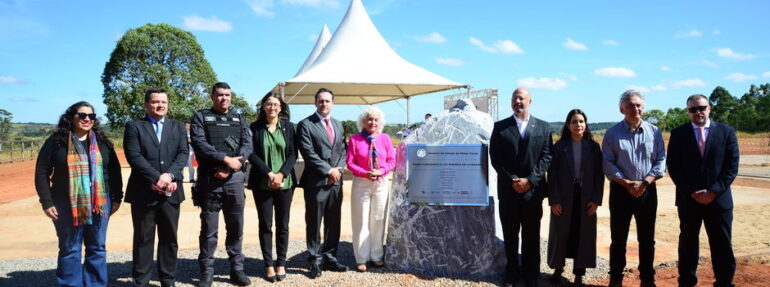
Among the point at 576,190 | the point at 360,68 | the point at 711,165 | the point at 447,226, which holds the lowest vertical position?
the point at 447,226

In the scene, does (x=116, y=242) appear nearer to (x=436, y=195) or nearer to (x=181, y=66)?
(x=436, y=195)

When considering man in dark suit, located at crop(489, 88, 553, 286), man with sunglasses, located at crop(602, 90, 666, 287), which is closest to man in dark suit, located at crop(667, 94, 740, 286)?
man with sunglasses, located at crop(602, 90, 666, 287)

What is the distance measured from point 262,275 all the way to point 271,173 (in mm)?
1034

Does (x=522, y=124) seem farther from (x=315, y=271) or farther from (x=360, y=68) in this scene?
(x=360, y=68)

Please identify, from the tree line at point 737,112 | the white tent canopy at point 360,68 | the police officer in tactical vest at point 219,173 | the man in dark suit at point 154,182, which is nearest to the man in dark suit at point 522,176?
the police officer in tactical vest at point 219,173

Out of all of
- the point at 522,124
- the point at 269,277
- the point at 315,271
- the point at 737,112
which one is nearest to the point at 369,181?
the point at 315,271

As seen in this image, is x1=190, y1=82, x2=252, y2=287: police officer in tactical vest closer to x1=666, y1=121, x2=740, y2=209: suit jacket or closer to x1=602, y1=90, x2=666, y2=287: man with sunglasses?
x1=602, y1=90, x2=666, y2=287: man with sunglasses

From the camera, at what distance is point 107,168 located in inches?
149

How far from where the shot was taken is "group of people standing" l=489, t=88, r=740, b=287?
3748 millimetres

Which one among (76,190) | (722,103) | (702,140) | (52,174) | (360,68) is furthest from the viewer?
(722,103)

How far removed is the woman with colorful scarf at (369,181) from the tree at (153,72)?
65.5 feet

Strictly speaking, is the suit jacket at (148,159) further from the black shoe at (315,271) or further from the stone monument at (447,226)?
the stone monument at (447,226)

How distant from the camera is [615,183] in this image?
3.92 meters

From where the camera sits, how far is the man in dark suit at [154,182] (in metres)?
3.74
